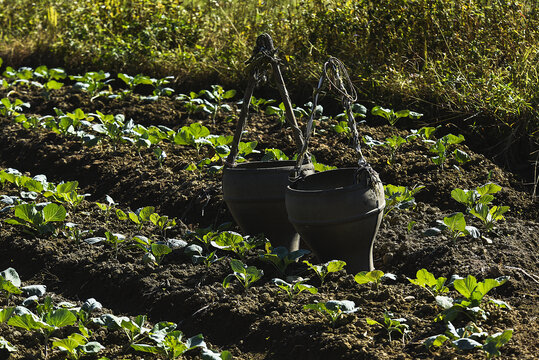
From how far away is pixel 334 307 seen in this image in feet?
9.89

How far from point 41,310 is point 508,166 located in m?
3.22

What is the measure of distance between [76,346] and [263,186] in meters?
1.29

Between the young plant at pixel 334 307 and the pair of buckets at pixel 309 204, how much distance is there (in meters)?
0.47

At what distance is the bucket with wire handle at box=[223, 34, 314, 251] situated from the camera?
3848 mm

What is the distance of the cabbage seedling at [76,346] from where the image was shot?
2.91 metres

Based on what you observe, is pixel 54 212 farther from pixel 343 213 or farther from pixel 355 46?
pixel 355 46

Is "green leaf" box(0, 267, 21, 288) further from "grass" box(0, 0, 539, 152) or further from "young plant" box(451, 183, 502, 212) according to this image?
"grass" box(0, 0, 539, 152)

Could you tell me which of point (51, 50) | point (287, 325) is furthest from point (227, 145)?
point (51, 50)

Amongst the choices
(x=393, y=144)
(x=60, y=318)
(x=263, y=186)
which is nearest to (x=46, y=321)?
(x=60, y=318)


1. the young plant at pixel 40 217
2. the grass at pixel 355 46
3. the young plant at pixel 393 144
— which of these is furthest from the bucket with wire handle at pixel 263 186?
the grass at pixel 355 46

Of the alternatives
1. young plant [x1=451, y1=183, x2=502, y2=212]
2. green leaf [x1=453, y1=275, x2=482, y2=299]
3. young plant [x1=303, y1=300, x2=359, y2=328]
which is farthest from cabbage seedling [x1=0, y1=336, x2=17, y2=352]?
young plant [x1=451, y1=183, x2=502, y2=212]

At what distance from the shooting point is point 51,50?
8.09m

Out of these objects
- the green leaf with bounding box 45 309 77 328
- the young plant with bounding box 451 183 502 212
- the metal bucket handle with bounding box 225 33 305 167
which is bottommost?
the green leaf with bounding box 45 309 77 328

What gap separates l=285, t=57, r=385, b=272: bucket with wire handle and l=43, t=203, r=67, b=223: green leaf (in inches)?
51.6
